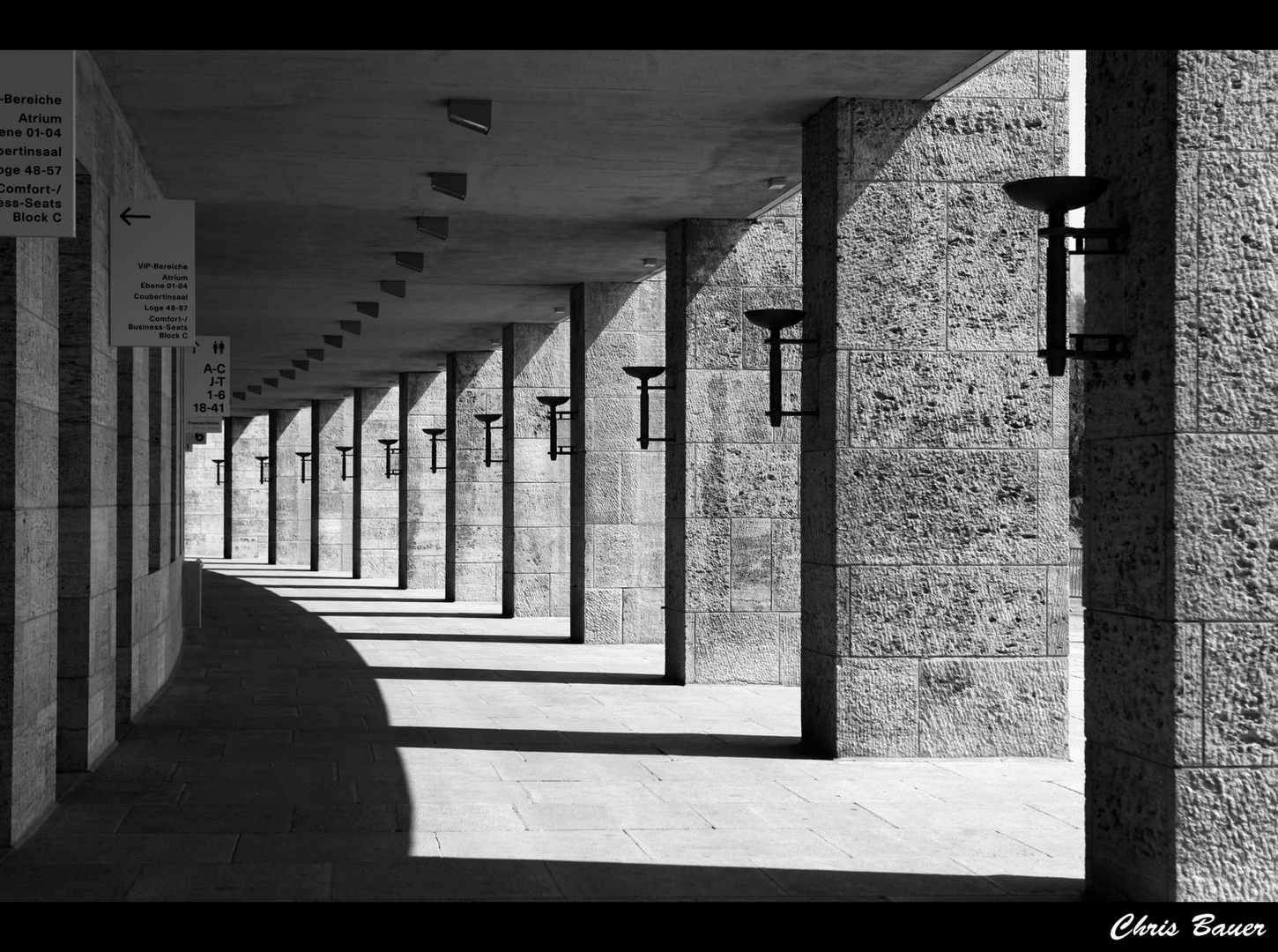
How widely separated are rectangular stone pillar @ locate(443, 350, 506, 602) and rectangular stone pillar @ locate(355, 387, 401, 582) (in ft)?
20.4

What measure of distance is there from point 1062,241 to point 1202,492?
1.40 meters

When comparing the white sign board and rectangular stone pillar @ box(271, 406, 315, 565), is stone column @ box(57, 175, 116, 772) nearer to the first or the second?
the white sign board

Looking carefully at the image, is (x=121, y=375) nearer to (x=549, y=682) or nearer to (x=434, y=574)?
(x=549, y=682)

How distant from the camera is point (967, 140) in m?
8.98

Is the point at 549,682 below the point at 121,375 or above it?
below

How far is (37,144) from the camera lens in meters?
5.65

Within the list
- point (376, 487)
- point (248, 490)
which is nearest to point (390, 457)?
point (376, 487)

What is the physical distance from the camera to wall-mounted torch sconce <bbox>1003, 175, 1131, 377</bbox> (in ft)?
17.2

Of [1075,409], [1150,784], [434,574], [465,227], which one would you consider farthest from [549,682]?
[1075,409]

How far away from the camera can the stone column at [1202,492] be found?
488 centimetres

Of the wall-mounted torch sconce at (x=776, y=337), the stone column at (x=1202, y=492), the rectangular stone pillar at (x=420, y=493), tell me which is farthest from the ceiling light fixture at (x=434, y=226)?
the rectangular stone pillar at (x=420, y=493)

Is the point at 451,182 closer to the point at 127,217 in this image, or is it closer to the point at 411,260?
the point at 127,217

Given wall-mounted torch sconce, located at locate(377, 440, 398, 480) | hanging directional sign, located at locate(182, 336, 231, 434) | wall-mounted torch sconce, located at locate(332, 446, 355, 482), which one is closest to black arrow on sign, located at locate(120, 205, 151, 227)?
hanging directional sign, located at locate(182, 336, 231, 434)
